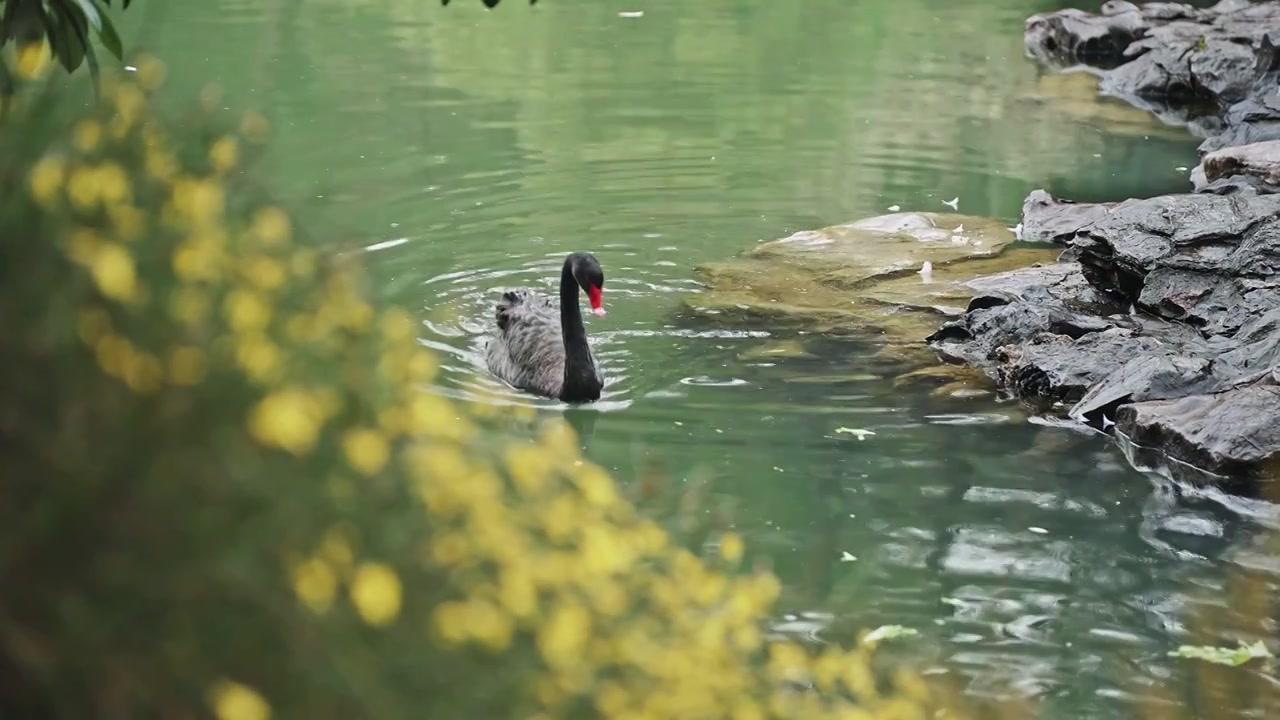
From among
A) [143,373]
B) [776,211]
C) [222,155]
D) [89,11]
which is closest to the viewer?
[143,373]

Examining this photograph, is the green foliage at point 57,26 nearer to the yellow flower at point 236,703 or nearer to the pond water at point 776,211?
the pond water at point 776,211

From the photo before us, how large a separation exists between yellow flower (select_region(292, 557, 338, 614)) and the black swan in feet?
21.5

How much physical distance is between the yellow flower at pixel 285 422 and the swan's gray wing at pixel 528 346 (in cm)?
647

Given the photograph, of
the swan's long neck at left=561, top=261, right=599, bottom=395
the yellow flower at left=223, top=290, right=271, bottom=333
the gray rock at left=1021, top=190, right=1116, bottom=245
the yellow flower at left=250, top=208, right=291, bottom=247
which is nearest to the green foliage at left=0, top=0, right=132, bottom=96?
the yellow flower at left=250, top=208, right=291, bottom=247

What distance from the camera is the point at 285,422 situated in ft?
8.09

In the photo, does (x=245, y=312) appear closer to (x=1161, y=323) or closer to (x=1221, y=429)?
(x=1221, y=429)

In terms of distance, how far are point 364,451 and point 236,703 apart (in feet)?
1.60

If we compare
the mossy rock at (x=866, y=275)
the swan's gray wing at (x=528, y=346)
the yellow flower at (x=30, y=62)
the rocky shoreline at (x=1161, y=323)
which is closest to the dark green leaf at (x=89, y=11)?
the yellow flower at (x=30, y=62)

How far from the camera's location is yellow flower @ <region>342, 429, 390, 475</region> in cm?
261

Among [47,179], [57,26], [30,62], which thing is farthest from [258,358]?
[57,26]

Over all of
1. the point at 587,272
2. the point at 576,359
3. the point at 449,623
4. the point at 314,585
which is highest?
the point at 314,585

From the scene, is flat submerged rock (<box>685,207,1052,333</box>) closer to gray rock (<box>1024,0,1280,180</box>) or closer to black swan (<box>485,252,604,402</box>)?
black swan (<box>485,252,604,402</box>)

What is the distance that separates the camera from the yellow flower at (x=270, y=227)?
3.04m

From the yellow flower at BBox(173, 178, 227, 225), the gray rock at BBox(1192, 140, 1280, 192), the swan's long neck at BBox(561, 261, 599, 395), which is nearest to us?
the yellow flower at BBox(173, 178, 227, 225)
